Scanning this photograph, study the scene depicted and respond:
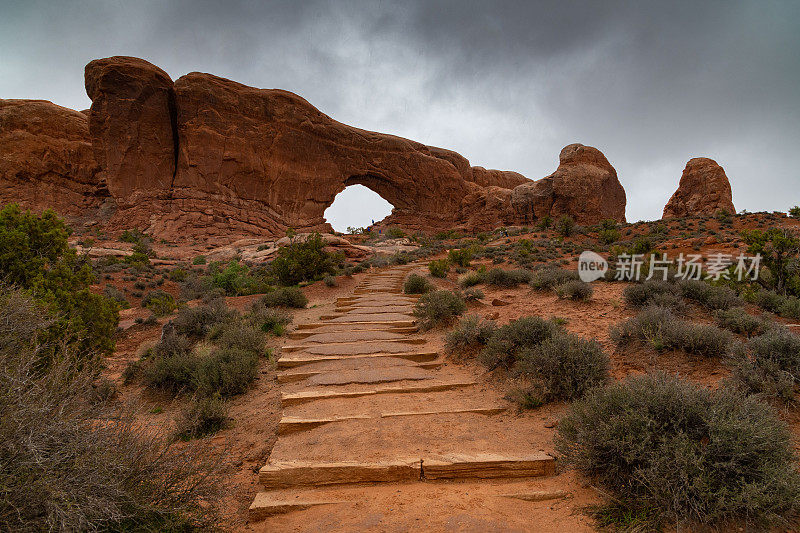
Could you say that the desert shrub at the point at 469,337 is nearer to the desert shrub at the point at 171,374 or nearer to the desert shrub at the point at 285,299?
the desert shrub at the point at 171,374

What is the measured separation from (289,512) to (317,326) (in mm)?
4739

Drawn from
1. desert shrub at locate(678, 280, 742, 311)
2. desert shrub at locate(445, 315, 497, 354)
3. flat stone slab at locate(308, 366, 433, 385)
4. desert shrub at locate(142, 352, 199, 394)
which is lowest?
desert shrub at locate(142, 352, 199, 394)

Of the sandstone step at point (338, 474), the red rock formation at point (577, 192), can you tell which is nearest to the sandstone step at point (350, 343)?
the sandstone step at point (338, 474)

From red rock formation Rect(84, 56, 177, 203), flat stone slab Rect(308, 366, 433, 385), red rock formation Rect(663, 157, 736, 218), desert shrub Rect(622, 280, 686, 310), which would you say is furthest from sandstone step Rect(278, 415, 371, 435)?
red rock formation Rect(663, 157, 736, 218)

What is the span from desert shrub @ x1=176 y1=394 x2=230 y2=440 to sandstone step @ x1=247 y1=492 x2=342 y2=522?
158 centimetres

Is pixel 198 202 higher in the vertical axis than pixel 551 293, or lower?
higher

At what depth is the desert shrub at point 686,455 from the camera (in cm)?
180

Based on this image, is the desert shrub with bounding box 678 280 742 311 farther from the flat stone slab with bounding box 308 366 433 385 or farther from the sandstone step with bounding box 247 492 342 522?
the sandstone step with bounding box 247 492 342 522

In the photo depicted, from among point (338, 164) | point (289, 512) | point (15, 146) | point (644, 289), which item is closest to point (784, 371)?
point (644, 289)

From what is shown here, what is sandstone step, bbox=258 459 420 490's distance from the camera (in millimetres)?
2660

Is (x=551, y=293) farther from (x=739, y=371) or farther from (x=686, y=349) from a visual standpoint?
(x=739, y=371)

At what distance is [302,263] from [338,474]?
10.8 m

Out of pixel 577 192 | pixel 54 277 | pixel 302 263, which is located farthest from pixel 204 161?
pixel 577 192

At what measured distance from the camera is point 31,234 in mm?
4895
